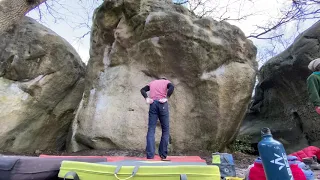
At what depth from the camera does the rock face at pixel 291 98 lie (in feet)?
29.8

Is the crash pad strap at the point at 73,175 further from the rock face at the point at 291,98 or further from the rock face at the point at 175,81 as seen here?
the rock face at the point at 291,98

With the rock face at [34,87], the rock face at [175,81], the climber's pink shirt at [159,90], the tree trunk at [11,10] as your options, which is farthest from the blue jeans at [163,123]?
the tree trunk at [11,10]

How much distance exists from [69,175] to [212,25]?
6.60m

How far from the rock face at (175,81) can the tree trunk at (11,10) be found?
2344 millimetres

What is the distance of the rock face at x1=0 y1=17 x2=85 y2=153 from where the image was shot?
295 inches

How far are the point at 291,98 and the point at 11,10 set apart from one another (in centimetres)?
844

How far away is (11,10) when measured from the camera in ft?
23.4

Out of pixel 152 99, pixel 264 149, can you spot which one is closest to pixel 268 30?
pixel 152 99

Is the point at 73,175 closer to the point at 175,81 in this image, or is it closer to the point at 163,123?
the point at 163,123

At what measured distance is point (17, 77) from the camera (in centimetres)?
779

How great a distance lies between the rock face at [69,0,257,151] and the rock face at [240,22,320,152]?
7.12 ft

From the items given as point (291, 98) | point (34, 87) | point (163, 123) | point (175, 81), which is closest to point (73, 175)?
point (163, 123)

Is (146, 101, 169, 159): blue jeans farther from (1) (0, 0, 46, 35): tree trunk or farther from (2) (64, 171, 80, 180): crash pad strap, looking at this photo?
(1) (0, 0, 46, 35): tree trunk

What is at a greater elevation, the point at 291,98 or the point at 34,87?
the point at 291,98
